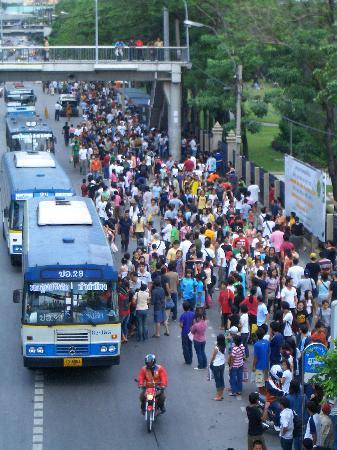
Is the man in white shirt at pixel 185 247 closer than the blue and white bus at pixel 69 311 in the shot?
No

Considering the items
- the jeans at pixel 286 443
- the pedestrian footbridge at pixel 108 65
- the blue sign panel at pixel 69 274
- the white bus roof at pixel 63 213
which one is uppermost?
the pedestrian footbridge at pixel 108 65

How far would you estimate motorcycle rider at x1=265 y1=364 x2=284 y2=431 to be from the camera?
19.8m

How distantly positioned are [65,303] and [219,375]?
9.79ft

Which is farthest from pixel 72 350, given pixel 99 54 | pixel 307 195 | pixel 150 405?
pixel 99 54

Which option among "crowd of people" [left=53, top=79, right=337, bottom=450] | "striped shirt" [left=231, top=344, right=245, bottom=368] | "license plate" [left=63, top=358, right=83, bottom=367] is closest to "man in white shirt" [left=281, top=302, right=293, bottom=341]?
"crowd of people" [left=53, top=79, right=337, bottom=450]

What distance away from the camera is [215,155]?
49812 millimetres

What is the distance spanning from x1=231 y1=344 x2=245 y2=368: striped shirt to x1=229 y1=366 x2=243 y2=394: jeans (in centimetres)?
15

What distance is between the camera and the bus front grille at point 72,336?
22266 millimetres

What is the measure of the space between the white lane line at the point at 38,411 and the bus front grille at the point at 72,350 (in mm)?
837

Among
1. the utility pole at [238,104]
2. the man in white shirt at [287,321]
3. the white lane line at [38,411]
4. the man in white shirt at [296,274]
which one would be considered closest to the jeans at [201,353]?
the man in white shirt at [287,321]

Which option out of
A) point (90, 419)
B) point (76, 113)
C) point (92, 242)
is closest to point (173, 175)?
point (92, 242)

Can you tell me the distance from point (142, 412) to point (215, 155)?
1171 inches

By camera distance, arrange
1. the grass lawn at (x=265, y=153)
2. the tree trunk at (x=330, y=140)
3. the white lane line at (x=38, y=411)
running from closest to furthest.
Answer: the white lane line at (x=38, y=411) < the tree trunk at (x=330, y=140) < the grass lawn at (x=265, y=153)

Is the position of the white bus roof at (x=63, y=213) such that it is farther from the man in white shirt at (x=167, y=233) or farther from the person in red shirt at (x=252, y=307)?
the man in white shirt at (x=167, y=233)
